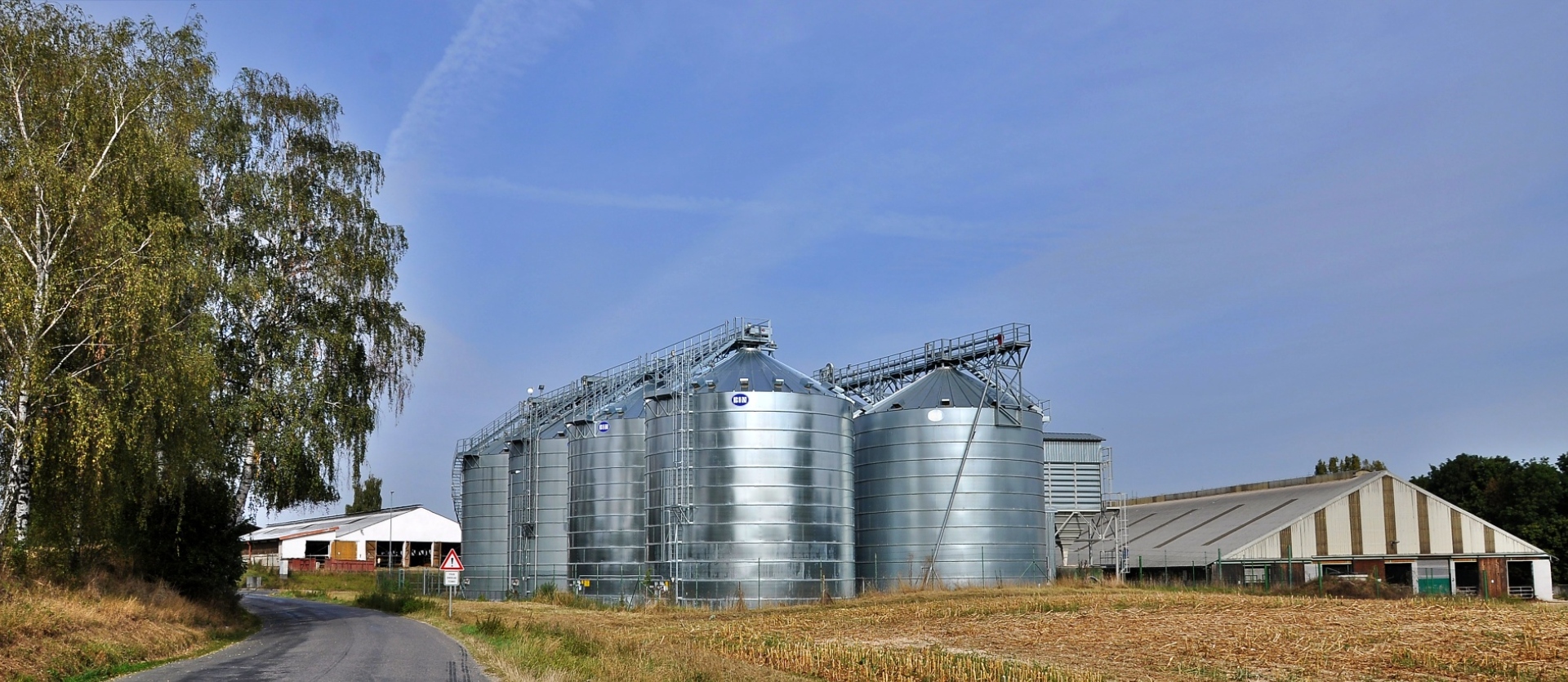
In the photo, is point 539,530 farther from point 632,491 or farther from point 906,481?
point 906,481

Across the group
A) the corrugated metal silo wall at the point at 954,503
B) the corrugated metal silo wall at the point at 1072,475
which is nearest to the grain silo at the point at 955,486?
the corrugated metal silo wall at the point at 954,503

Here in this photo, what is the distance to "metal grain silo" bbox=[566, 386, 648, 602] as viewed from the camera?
49250mm

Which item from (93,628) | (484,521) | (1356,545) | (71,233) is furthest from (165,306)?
(1356,545)

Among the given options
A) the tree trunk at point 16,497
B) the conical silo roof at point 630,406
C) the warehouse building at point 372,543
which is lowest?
the warehouse building at point 372,543

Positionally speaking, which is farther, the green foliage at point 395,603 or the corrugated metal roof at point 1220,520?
the corrugated metal roof at point 1220,520

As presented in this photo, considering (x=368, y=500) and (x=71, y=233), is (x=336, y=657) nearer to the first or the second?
(x=71, y=233)

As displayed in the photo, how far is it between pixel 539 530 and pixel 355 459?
52.0 ft

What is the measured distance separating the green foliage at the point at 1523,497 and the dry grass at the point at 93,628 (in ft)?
240

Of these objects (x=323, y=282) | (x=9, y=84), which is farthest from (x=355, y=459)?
(x=9, y=84)

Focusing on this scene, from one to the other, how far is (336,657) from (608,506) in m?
23.7

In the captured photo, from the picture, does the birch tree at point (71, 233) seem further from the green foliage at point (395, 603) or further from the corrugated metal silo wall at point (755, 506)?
the green foliage at point (395, 603)

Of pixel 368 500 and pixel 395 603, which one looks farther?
pixel 368 500

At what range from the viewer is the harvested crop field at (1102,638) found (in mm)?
20578

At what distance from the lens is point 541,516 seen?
55.5 meters
